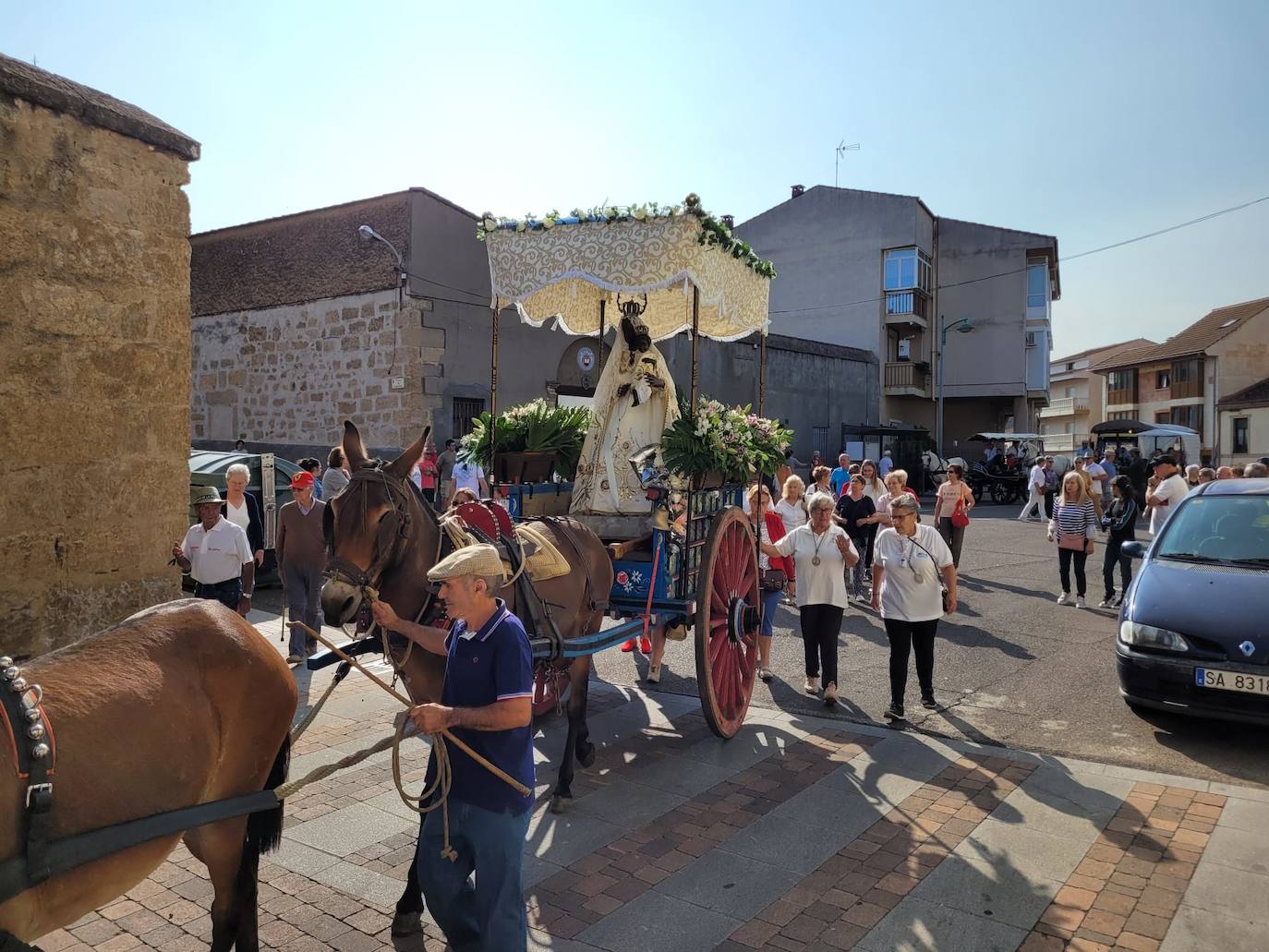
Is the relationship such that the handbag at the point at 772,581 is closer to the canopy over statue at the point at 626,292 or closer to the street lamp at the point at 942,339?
the canopy over statue at the point at 626,292

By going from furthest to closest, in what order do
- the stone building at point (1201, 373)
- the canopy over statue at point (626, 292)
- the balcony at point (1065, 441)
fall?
the balcony at point (1065, 441) → the stone building at point (1201, 373) → the canopy over statue at point (626, 292)

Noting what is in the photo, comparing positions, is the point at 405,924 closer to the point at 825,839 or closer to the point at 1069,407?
the point at 825,839

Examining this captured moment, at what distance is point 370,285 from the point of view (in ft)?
55.3

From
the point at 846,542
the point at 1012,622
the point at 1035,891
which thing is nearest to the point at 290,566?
the point at 846,542

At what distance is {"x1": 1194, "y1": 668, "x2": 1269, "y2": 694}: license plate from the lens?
5309mm

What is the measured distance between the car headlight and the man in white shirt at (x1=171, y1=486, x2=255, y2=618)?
635cm

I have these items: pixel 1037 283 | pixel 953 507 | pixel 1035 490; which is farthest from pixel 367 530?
pixel 1037 283

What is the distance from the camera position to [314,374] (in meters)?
17.7

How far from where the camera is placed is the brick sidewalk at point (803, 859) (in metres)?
3.55

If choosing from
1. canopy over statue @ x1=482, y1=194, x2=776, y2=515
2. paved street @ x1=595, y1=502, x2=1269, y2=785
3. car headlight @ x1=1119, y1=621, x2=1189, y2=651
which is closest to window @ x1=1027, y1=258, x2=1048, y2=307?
paved street @ x1=595, y1=502, x2=1269, y2=785

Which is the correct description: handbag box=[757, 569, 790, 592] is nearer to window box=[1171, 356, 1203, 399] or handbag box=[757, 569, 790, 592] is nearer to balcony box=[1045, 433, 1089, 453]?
window box=[1171, 356, 1203, 399]

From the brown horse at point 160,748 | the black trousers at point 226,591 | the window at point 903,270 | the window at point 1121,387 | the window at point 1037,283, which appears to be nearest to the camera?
the brown horse at point 160,748

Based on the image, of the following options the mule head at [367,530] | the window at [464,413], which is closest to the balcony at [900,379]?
the window at [464,413]

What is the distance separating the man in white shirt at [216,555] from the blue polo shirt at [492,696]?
12.9 feet
